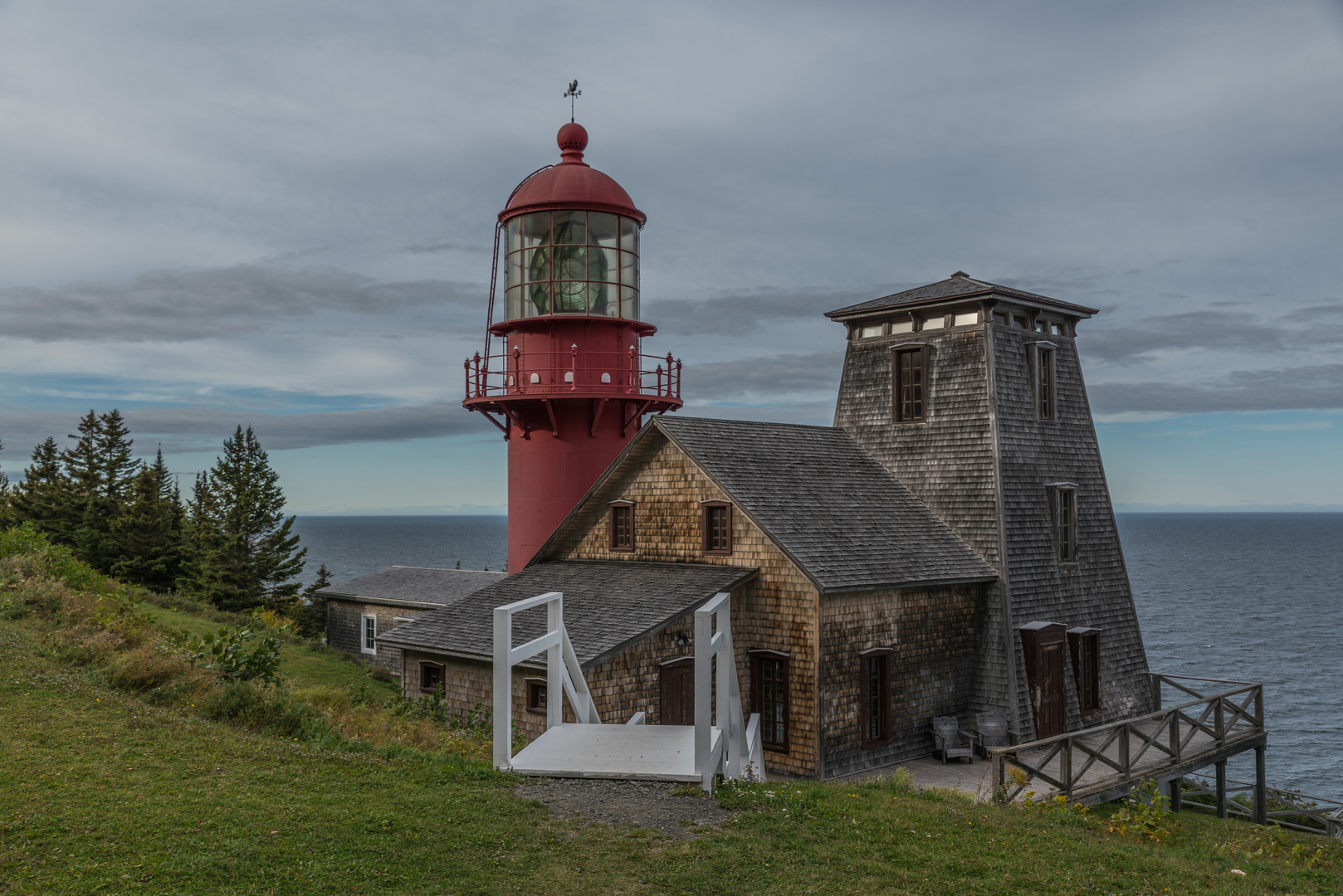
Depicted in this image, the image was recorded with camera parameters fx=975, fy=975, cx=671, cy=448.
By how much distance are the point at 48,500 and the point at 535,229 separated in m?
30.9

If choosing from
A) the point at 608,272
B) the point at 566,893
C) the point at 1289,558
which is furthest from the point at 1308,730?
the point at 1289,558

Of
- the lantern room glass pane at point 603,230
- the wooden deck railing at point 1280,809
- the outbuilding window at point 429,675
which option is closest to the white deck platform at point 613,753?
the outbuilding window at point 429,675

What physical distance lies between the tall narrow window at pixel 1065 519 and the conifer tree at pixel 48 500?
35.1 meters

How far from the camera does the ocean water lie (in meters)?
33.4

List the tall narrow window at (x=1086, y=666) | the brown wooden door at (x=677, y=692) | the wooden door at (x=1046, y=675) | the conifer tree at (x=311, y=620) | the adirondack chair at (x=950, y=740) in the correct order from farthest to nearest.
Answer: the conifer tree at (x=311, y=620) → the tall narrow window at (x=1086, y=666) → the wooden door at (x=1046, y=675) → the adirondack chair at (x=950, y=740) → the brown wooden door at (x=677, y=692)

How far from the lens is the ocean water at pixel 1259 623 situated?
33.4 metres

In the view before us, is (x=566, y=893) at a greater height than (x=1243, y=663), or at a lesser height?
greater

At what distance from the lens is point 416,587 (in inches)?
1403

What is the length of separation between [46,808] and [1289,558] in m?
140

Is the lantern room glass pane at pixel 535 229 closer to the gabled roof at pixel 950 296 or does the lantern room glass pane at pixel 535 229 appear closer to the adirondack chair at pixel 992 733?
the gabled roof at pixel 950 296

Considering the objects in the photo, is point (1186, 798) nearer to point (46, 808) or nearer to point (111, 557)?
point (46, 808)

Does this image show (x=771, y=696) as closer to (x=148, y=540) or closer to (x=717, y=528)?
(x=717, y=528)

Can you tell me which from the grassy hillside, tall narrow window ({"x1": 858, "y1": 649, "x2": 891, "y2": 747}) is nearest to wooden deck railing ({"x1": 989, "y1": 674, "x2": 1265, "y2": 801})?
tall narrow window ({"x1": 858, "y1": 649, "x2": 891, "y2": 747})

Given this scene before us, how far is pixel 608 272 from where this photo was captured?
69.4ft
